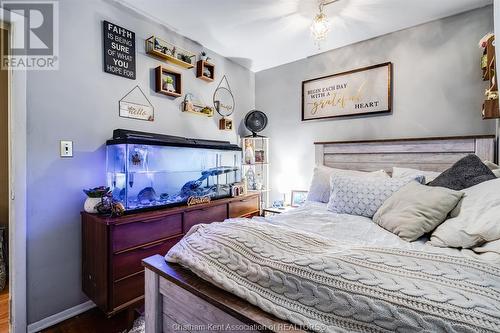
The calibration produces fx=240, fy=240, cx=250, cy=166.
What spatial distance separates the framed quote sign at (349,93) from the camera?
2.48 meters

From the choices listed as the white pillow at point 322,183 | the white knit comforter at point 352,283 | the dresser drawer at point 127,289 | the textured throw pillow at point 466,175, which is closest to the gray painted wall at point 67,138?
the dresser drawer at point 127,289

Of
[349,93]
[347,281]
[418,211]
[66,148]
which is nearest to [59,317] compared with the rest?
[66,148]

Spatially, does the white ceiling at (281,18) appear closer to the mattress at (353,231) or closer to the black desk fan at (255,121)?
the black desk fan at (255,121)

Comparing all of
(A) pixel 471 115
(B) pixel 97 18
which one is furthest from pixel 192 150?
(A) pixel 471 115

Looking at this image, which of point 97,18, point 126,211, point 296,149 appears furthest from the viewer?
point 296,149

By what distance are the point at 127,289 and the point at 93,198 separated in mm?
682

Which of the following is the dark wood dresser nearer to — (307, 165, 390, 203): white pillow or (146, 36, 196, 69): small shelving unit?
(307, 165, 390, 203): white pillow

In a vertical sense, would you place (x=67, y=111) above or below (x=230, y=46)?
below

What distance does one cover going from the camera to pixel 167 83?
2.38 m

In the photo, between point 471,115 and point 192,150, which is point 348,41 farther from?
point 192,150

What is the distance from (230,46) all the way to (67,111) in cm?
180

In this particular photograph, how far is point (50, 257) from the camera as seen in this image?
168 centimetres

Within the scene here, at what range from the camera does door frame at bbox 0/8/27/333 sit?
153 cm

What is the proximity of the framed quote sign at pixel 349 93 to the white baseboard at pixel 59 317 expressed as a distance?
2.83 m
